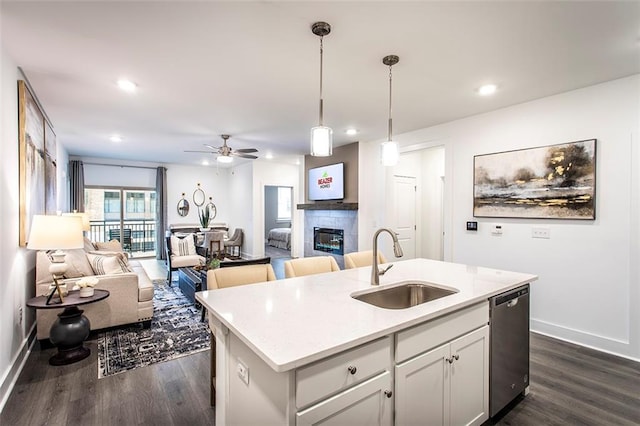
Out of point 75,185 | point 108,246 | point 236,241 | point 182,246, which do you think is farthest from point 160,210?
point 182,246

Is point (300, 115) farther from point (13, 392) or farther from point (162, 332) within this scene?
point (13, 392)

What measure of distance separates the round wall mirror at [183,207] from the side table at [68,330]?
6.11m

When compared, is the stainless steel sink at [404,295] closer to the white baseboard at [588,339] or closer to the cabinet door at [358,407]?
the cabinet door at [358,407]

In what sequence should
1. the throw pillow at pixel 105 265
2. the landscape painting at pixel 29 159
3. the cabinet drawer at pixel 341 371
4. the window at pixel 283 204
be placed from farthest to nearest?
the window at pixel 283 204, the throw pillow at pixel 105 265, the landscape painting at pixel 29 159, the cabinet drawer at pixel 341 371

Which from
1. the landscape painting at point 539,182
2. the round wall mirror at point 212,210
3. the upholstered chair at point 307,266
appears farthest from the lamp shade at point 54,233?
the round wall mirror at point 212,210

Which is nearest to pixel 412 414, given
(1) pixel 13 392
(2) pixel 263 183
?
(1) pixel 13 392

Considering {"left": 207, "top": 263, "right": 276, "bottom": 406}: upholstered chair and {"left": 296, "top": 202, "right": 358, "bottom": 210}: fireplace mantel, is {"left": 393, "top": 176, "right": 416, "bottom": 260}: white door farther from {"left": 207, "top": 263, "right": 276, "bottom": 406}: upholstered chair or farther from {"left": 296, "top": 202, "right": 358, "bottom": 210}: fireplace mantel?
{"left": 207, "top": 263, "right": 276, "bottom": 406}: upholstered chair

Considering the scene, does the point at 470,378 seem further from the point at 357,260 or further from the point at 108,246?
the point at 108,246

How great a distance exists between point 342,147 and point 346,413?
17.1 ft

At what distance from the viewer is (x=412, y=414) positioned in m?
1.47

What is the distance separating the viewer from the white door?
5590 millimetres

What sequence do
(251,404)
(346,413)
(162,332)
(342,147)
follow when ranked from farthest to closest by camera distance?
(342,147), (162,332), (251,404), (346,413)

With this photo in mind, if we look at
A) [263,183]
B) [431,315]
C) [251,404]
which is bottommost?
[251,404]

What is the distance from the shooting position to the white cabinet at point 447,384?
1.44 metres
